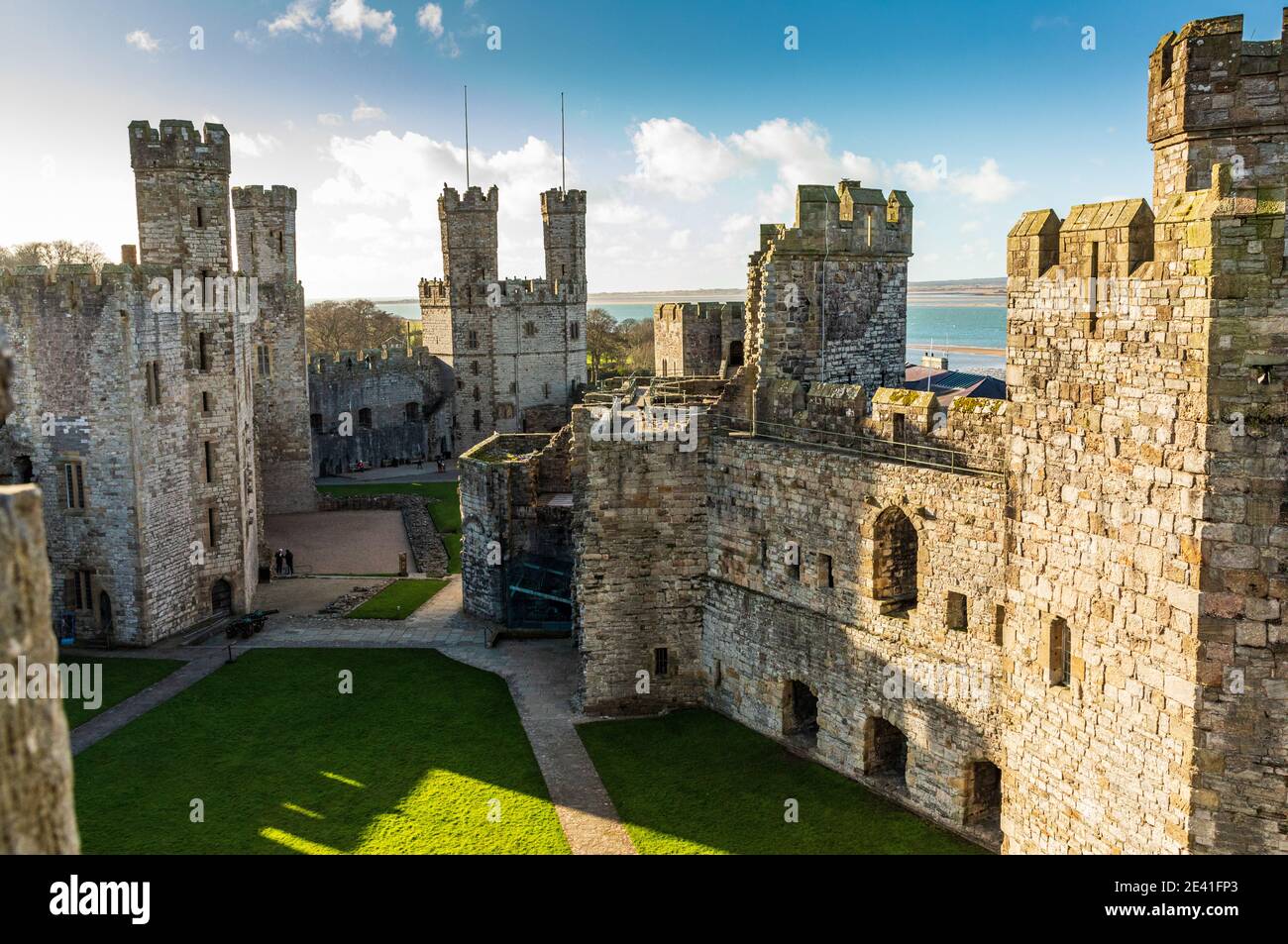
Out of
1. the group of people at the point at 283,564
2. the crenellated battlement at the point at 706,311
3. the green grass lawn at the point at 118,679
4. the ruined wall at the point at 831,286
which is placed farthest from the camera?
the group of people at the point at 283,564

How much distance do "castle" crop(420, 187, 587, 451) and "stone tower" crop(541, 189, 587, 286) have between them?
51.2 inches

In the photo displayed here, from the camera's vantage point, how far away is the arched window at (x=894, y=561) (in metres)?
16.7

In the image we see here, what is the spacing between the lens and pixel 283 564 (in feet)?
109

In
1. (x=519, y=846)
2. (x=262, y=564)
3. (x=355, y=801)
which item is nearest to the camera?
(x=519, y=846)

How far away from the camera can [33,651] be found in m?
4.61

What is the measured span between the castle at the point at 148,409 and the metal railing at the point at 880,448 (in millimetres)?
13521

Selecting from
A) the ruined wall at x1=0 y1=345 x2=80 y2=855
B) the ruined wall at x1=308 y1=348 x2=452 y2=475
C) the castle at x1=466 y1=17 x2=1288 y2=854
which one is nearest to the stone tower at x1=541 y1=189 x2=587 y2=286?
the ruined wall at x1=308 y1=348 x2=452 y2=475

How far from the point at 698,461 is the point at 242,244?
28.3 meters

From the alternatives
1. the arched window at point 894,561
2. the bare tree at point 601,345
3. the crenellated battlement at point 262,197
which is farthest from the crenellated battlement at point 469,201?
the arched window at point 894,561

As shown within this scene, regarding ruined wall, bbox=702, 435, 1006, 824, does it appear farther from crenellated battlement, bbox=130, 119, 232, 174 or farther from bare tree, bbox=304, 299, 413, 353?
bare tree, bbox=304, 299, 413, 353

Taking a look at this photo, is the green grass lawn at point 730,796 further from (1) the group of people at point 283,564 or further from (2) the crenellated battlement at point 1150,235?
(1) the group of people at point 283,564
